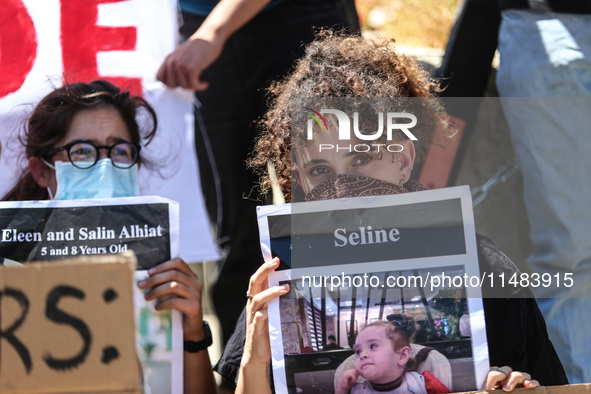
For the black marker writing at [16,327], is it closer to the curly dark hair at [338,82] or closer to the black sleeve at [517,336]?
the curly dark hair at [338,82]

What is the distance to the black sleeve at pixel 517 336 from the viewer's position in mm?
1307

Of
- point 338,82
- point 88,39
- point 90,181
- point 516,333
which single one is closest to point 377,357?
point 516,333

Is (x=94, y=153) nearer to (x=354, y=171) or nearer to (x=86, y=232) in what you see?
(x=86, y=232)

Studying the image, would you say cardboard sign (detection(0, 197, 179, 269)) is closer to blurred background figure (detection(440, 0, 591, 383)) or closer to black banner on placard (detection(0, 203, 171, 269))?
black banner on placard (detection(0, 203, 171, 269))

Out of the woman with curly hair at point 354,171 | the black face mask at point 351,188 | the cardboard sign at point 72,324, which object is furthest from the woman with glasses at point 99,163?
the cardboard sign at point 72,324

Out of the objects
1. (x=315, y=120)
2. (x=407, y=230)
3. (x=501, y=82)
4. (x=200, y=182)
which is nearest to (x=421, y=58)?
(x=501, y=82)

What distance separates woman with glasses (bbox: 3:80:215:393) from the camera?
1431 millimetres

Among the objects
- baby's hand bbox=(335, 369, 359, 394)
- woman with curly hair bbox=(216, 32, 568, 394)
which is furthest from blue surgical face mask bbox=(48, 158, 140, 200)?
baby's hand bbox=(335, 369, 359, 394)

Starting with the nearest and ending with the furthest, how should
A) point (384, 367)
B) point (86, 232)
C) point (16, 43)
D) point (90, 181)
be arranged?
1. point (384, 367)
2. point (86, 232)
3. point (90, 181)
4. point (16, 43)

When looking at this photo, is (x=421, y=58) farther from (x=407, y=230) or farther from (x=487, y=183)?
(x=407, y=230)

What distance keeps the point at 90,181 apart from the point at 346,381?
881 millimetres

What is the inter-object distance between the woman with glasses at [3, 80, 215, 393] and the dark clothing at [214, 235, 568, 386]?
26.6 inches

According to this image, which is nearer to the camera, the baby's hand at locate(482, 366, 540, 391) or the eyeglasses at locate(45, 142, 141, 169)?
the baby's hand at locate(482, 366, 540, 391)

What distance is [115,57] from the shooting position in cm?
220
